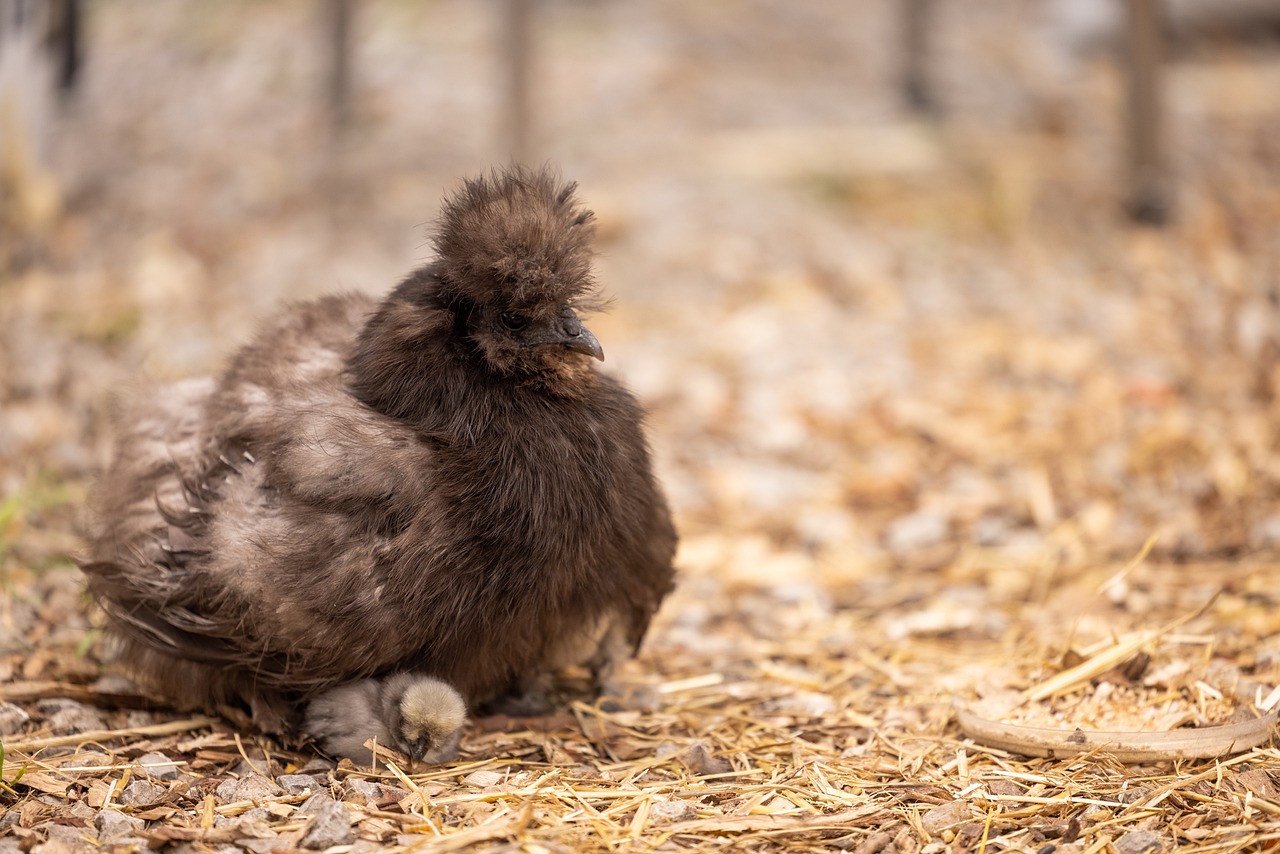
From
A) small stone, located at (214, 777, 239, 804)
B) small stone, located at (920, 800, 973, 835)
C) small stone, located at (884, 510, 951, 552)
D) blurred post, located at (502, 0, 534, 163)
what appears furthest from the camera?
blurred post, located at (502, 0, 534, 163)

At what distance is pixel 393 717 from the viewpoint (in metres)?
2.76

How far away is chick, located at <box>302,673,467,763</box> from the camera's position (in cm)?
273

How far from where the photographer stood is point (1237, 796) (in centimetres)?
250

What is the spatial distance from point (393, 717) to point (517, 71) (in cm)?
440

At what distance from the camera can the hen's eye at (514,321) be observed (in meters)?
2.82

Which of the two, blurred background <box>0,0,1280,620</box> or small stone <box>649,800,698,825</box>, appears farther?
blurred background <box>0,0,1280,620</box>

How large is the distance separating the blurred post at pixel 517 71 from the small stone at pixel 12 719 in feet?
13.4

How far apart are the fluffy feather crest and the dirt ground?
101 cm

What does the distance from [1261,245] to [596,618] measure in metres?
5.60

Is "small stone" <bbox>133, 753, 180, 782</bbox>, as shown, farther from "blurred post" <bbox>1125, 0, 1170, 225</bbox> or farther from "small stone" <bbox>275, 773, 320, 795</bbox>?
"blurred post" <bbox>1125, 0, 1170, 225</bbox>

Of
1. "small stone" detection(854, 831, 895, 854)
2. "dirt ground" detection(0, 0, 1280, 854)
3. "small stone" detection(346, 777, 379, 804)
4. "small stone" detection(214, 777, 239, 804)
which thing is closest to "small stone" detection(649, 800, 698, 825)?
"dirt ground" detection(0, 0, 1280, 854)

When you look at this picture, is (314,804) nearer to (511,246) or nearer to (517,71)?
(511,246)

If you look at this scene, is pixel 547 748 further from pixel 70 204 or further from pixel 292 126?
pixel 292 126

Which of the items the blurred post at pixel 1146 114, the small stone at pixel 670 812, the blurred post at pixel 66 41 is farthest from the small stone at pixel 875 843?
the blurred post at pixel 66 41
